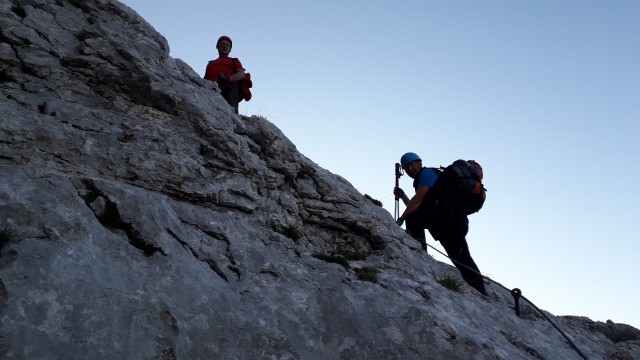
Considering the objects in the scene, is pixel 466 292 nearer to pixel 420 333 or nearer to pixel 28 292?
pixel 420 333

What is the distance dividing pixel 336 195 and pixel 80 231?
7.22 meters

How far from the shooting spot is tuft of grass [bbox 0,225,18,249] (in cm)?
605

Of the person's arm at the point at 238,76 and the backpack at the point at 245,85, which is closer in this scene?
the person's arm at the point at 238,76

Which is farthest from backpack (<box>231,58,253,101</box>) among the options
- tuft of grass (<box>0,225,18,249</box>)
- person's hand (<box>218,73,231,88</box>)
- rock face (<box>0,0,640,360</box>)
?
tuft of grass (<box>0,225,18,249</box>)

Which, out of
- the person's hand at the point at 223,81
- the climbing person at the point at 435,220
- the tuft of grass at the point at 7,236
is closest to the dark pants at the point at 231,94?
the person's hand at the point at 223,81

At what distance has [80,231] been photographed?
686 cm

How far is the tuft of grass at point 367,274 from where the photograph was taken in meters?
9.54

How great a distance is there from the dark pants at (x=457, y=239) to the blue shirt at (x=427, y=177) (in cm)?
76

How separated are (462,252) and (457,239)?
0.34 meters

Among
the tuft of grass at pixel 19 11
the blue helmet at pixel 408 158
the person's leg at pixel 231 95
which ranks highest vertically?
the blue helmet at pixel 408 158

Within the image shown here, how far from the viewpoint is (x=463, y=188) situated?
1242 cm

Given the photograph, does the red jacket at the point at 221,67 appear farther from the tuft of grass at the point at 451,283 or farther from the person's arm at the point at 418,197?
the tuft of grass at the point at 451,283

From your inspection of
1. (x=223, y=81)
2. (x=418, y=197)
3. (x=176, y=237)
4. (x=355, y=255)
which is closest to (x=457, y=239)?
(x=418, y=197)

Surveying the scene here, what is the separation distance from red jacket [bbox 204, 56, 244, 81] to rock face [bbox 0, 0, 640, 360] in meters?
2.12
